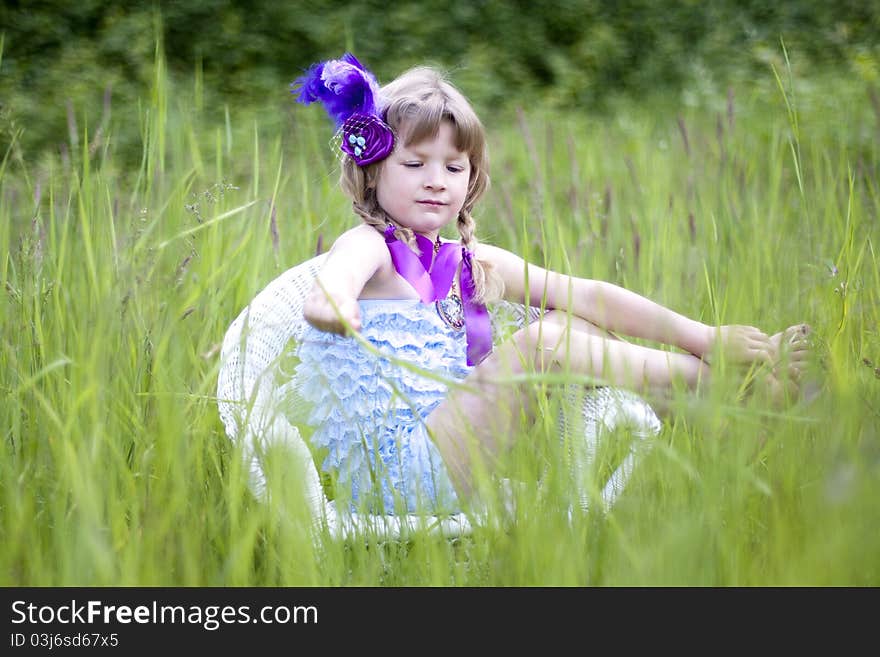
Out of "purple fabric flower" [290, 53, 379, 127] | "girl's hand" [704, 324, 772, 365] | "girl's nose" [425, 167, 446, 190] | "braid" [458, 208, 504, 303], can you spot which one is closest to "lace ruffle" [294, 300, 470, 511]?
"braid" [458, 208, 504, 303]

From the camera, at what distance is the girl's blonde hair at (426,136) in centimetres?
197

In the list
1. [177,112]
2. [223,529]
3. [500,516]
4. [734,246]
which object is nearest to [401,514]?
[500,516]

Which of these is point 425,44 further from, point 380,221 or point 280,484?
point 280,484

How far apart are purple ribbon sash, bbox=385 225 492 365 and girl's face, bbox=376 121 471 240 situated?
2.1 inches

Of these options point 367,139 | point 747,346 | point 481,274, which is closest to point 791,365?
point 747,346

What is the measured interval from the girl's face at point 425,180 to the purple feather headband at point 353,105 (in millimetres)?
41

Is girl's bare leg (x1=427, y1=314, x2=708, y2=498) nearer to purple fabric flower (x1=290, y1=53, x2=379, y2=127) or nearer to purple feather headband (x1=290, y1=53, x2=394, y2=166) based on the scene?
purple feather headband (x1=290, y1=53, x2=394, y2=166)

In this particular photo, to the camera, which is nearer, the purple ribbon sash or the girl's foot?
the girl's foot

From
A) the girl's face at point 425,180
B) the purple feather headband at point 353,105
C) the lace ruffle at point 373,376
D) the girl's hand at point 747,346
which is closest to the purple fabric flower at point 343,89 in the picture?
the purple feather headband at point 353,105

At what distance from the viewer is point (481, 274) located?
6.82ft

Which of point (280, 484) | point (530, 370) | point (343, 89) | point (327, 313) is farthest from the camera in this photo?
point (343, 89)

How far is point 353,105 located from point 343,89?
38 millimetres

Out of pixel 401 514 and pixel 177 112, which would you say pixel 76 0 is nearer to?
pixel 177 112

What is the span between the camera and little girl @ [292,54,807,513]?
74.1 inches
